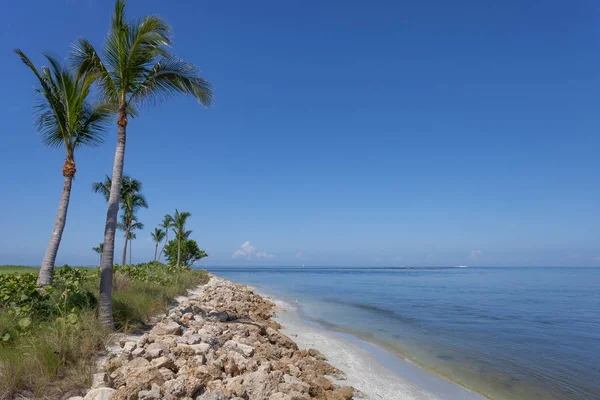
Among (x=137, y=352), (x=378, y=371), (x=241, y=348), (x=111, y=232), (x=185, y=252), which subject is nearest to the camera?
(x=137, y=352)

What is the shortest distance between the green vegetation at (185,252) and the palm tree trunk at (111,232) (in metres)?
44.6

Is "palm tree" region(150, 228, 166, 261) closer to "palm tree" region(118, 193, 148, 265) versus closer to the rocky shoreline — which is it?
"palm tree" region(118, 193, 148, 265)

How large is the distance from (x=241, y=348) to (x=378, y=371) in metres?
3.70

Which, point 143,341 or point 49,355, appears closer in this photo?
point 49,355

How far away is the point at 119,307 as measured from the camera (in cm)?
870

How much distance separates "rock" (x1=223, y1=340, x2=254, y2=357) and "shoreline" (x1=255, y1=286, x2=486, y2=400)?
2220 mm

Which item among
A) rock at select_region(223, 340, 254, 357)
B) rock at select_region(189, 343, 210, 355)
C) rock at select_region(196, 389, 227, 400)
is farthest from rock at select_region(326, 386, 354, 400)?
rock at select_region(189, 343, 210, 355)

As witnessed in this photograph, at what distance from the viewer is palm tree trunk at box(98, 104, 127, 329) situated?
23.6 ft

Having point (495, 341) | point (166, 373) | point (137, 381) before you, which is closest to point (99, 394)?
point (137, 381)

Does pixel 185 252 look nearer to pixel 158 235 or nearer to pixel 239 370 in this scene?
pixel 158 235

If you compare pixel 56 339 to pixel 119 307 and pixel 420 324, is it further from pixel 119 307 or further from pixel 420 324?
pixel 420 324

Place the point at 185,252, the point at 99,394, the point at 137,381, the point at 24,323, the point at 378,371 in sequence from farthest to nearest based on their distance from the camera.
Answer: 1. the point at 185,252
2. the point at 378,371
3. the point at 24,323
4. the point at 137,381
5. the point at 99,394

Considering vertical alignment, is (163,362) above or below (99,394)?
above

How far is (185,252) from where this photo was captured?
172 feet
